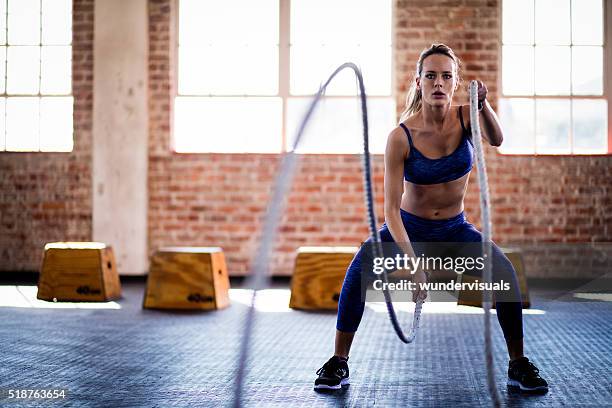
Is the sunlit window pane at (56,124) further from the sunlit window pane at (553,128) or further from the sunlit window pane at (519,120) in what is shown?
the sunlit window pane at (553,128)

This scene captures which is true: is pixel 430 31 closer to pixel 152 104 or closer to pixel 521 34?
pixel 521 34

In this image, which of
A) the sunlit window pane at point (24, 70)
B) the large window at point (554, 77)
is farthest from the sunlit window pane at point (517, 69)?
the sunlit window pane at point (24, 70)

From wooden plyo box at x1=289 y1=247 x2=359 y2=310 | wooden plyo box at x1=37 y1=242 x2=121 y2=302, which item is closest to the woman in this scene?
wooden plyo box at x1=289 y1=247 x2=359 y2=310

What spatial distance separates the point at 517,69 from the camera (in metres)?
7.30

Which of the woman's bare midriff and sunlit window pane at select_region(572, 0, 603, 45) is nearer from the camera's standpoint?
the woman's bare midriff

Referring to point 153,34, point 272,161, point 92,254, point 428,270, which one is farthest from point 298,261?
point 153,34

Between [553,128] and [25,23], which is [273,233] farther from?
[25,23]

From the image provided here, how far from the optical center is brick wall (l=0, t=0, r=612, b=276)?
7.21m

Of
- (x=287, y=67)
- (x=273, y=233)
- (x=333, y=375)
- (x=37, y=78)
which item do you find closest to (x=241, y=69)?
(x=287, y=67)

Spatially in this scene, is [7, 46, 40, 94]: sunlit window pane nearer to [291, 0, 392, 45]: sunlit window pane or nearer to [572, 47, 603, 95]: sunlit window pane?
[291, 0, 392, 45]: sunlit window pane

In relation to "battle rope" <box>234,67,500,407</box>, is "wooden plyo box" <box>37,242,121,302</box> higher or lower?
lower

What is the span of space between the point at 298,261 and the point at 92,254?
5.02 feet

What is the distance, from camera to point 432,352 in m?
3.68

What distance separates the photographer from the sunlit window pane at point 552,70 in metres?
7.28
